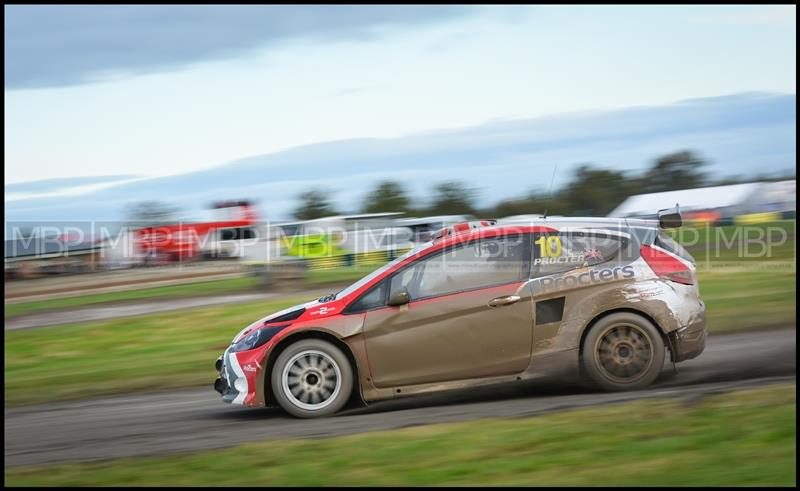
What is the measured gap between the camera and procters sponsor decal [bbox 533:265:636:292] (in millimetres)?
7621

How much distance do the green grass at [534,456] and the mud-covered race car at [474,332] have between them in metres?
0.84

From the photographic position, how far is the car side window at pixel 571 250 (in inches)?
304

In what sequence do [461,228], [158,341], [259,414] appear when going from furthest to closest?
[158,341] < [461,228] < [259,414]

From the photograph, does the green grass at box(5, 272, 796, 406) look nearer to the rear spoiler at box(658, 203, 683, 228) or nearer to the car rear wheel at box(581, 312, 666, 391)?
the rear spoiler at box(658, 203, 683, 228)

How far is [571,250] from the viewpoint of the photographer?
7.78m

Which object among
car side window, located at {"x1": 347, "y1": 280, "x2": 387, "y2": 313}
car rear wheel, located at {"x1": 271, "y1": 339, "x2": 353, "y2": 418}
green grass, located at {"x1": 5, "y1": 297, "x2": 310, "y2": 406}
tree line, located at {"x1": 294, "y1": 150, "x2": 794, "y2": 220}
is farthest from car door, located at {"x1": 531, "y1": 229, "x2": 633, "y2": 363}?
tree line, located at {"x1": 294, "y1": 150, "x2": 794, "y2": 220}

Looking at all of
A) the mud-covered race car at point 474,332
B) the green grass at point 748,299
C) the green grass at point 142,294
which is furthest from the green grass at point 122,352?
the green grass at point 748,299

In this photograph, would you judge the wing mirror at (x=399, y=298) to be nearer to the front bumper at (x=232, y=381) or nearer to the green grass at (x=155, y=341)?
the front bumper at (x=232, y=381)

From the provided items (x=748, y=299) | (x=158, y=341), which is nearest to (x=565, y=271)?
(x=748, y=299)

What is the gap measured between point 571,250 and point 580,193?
116 feet

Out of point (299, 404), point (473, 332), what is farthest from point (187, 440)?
point (473, 332)

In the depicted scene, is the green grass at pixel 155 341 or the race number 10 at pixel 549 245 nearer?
the race number 10 at pixel 549 245

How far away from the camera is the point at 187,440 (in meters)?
6.93

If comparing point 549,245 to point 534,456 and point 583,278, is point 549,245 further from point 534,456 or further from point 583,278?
point 534,456
